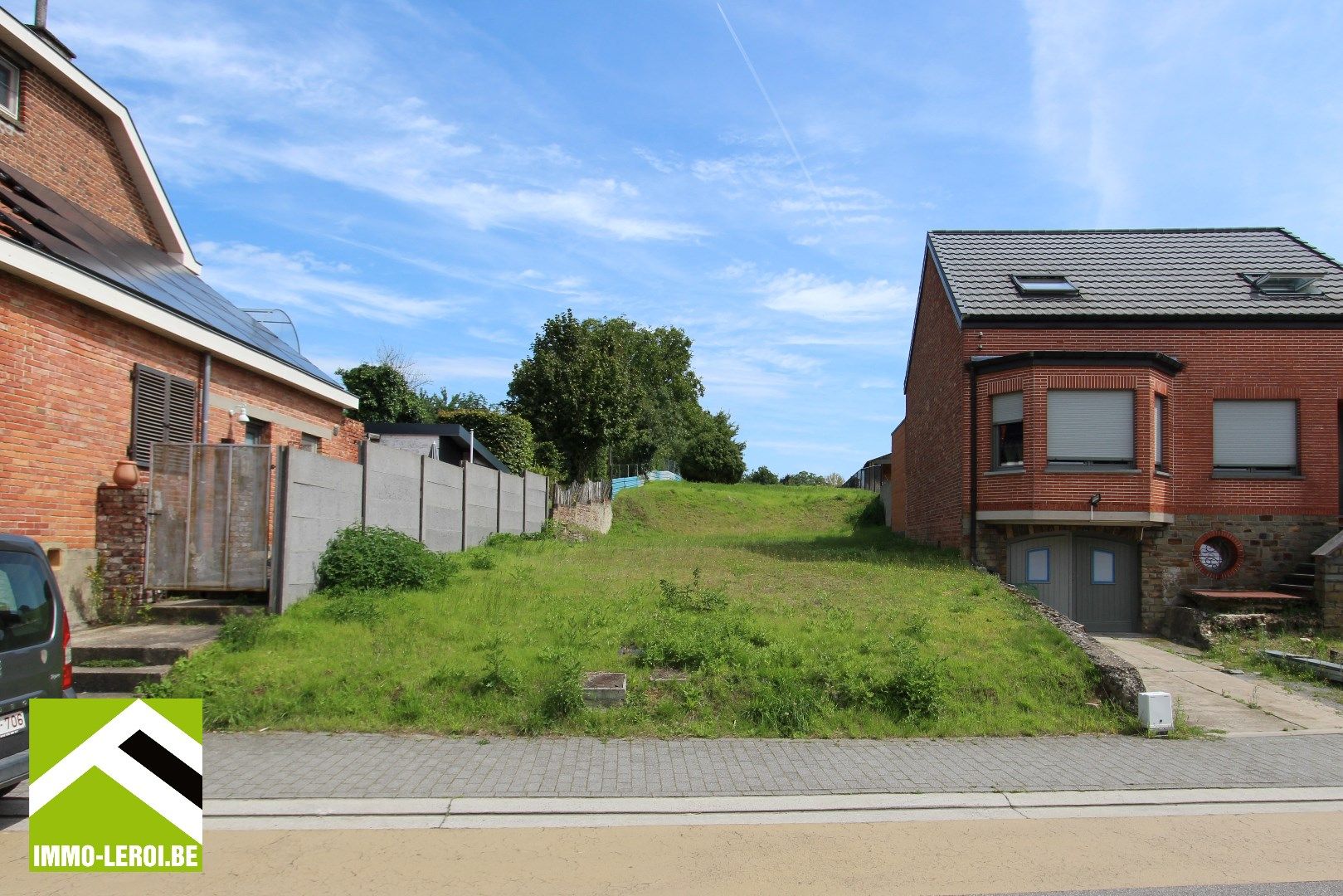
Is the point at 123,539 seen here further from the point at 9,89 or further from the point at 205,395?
the point at 9,89

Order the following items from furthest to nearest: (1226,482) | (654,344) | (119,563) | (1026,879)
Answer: (654,344), (1226,482), (119,563), (1026,879)

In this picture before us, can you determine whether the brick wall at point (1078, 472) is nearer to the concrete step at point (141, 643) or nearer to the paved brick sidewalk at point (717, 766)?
the paved brick sidewalk at point (717, 766)

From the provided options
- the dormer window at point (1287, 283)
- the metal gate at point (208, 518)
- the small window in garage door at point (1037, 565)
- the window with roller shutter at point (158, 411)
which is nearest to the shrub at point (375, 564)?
the metal gate at point (208, 518)

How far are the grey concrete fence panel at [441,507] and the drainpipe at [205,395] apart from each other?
3.68 meters

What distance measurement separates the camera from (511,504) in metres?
Result: 22.9

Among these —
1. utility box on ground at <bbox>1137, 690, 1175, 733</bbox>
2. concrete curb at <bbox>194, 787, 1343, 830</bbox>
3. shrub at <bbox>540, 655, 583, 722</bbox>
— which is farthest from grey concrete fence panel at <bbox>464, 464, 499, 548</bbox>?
utility box on ground at <bbox>1137, 690, 1175, 733</bbox>

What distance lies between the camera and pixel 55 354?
416 inches

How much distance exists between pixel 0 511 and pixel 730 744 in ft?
27.2

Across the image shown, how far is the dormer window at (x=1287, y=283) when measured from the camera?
741 inches

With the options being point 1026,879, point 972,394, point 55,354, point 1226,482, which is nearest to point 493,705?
point 1026,879

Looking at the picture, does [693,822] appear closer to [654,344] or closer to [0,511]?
[0,511]

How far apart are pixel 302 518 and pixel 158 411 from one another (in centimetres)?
300

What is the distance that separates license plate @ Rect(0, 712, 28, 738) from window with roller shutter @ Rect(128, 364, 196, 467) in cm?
679

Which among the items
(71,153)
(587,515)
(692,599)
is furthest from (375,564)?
(587,515)
